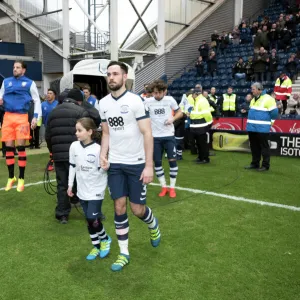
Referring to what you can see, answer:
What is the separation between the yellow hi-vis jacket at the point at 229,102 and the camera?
560 inches

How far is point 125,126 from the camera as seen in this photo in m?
3.67

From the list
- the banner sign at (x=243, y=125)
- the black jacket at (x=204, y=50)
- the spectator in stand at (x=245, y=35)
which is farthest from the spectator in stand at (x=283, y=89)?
the spectator in stand at (x=245, y=35)

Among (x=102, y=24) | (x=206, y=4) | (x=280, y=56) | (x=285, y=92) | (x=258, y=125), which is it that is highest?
(x=206, y=4)

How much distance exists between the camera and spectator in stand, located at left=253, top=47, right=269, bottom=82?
16.8 meters

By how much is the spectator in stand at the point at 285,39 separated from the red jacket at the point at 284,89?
5.24 m

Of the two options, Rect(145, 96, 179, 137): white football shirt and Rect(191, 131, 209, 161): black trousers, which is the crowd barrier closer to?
Rect(191, 131, 209, 161): black trousers

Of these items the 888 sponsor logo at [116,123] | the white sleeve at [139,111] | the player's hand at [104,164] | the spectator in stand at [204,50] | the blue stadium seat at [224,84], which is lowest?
the player's hand at [104,164]

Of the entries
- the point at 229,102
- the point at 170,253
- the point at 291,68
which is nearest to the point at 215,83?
the point at 291,68

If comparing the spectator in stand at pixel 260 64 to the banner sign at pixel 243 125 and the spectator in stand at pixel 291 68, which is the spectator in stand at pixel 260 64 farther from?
the banner sign at pixel 243 125

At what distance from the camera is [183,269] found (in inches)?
152

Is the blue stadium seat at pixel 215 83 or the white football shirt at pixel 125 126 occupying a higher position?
the blue stadium seat at pixel 215 83

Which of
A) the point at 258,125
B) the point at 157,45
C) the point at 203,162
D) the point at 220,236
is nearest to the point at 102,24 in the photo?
the point at 157,45

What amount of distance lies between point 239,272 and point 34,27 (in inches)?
875

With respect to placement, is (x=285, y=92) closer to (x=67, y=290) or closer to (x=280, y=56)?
(x=280, y=56)
